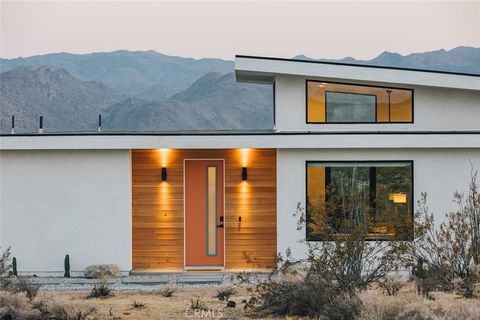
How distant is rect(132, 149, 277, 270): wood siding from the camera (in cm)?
1516

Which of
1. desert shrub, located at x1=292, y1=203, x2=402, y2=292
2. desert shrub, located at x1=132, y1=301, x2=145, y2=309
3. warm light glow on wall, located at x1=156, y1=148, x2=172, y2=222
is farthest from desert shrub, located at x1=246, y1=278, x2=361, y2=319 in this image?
warm light glow on wall, located at x1=156, y1=148, x2=172, y2=222

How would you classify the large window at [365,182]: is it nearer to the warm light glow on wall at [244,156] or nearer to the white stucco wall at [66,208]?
the warm light glow on wall at [244,156]

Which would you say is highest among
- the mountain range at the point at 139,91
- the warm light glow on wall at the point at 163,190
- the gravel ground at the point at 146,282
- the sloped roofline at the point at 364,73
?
the mountain range at the point at 139,91

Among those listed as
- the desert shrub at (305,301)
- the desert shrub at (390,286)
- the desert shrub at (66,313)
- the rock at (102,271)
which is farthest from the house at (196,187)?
the desert shrub at (66,313)

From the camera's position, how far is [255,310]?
9.99 m

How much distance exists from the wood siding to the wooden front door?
131 millimetres

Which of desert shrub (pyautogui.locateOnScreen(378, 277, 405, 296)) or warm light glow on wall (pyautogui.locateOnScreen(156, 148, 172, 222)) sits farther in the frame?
warm light glow on wall (pyautogui.locateOnScreen(156, 148, 172, 222))

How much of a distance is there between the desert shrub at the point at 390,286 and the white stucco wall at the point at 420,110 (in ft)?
18.9

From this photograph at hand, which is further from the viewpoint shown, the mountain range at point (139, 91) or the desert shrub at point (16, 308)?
the mountain range at point (139, 91)

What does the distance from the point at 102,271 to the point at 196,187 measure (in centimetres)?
260

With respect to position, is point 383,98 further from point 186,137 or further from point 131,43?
point 131,43

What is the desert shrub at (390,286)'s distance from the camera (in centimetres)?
1002

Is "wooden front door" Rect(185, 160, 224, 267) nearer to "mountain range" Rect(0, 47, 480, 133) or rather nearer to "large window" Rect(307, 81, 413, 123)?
"large window" Rect(307, 81, 413, 123)

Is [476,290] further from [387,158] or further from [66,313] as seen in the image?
[66,313]
